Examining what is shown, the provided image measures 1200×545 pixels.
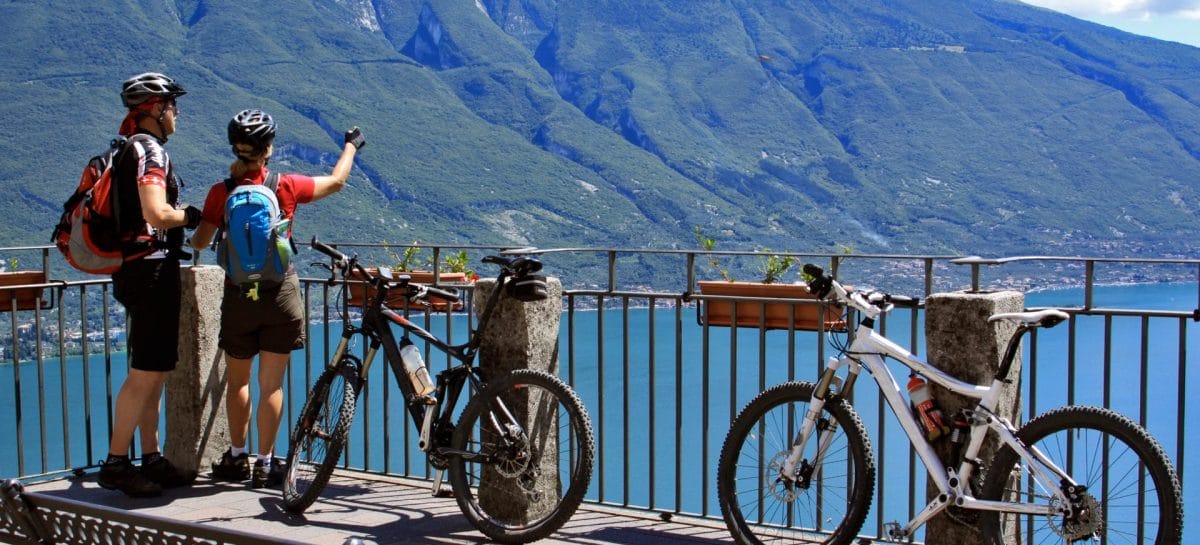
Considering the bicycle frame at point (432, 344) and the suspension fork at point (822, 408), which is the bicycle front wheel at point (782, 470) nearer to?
the suspension fork at point (822, 408)

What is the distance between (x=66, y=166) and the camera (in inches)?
3625

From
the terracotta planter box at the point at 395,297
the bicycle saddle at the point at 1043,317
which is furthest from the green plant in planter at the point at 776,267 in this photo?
the bicycle saddle at the point at 1043,317

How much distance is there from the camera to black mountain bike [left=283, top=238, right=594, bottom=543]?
4.39 metres

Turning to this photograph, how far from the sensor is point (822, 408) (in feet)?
13.2

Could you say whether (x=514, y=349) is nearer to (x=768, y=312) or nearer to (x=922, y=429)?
(x=768, y=312)

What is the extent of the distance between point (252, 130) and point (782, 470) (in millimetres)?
2589

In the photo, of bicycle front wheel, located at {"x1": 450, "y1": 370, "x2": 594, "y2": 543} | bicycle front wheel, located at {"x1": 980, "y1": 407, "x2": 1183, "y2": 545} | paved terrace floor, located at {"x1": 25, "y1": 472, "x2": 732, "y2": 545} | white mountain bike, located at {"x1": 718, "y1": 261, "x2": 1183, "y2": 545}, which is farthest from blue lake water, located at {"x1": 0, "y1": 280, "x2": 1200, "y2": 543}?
bicycle front wheel, located at {"x1": 980, "y1": 407, "x2": 1183, "y2": 545}

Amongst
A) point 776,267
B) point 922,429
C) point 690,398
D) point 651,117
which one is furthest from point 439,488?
point 651,117

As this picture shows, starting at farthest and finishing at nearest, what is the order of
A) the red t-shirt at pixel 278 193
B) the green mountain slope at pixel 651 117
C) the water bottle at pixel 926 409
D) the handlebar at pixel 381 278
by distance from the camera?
the green mountain slope at pixel 651 117
the red t-shirt at pixel 278 193
the handlebar at pixel 381 278
the water bottle at pixel 926 409

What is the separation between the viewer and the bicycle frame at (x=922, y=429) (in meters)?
3.54

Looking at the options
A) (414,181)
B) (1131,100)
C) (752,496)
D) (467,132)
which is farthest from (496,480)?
(1131,100)

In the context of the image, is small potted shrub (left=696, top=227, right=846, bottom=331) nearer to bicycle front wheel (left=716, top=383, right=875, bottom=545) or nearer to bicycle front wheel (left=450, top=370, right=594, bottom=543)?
bicycle front wheel (left=716, top=383, right=875, bottom=545)

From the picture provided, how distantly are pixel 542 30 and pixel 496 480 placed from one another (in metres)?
193

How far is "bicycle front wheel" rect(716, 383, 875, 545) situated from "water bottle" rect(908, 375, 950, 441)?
0.67ft
